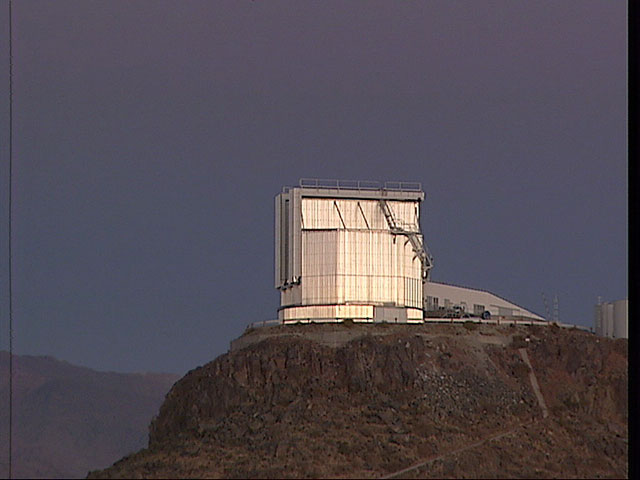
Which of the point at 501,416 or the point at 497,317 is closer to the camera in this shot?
the point at 501,416

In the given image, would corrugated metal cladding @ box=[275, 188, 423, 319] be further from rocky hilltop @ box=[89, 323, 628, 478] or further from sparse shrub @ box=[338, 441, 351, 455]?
sparse shrub @ box=[338, 441, 351, 455]

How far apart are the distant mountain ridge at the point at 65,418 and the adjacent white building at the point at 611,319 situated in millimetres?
29761

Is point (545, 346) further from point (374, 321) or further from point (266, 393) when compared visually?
point (266, 393)

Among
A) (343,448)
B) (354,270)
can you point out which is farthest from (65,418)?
(354,270)

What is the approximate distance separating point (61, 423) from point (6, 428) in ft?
30.8

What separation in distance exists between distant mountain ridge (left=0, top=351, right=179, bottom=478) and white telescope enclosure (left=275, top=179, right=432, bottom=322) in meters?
17.3

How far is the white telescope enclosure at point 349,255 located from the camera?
77062 millimetres

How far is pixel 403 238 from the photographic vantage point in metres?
78.7

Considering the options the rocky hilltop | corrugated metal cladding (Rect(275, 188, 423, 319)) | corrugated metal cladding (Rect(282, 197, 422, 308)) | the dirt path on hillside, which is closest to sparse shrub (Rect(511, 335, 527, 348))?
the rocky hilltop

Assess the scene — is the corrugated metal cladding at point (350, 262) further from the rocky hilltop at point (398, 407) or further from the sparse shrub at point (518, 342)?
the sparse shrub at point (518, 342)

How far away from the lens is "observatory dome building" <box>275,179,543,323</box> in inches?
3034

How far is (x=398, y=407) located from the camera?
6800 cm
